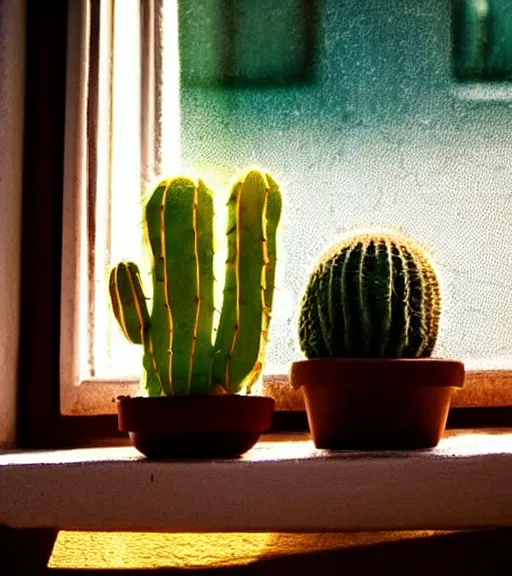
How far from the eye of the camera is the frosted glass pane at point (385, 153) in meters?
1.06

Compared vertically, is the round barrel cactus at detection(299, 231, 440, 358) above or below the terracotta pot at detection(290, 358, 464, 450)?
above

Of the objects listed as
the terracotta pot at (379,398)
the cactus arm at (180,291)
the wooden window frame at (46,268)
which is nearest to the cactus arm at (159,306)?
the cactus arm at (180,291)

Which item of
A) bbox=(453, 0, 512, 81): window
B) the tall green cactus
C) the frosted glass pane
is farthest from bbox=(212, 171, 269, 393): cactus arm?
bbox=(453, 0, 512, 81): window

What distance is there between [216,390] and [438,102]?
19.4 inches

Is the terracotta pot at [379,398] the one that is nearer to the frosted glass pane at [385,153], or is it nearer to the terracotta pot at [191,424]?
the terracotta pot at [191,424]

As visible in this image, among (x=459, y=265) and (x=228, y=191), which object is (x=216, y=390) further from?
(x=459, y=265)

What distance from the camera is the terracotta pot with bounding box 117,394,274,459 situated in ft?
2.71

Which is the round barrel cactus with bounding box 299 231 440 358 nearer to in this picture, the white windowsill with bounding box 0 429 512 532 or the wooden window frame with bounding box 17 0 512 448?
the white windowsill with bounding box 0 429 512 532

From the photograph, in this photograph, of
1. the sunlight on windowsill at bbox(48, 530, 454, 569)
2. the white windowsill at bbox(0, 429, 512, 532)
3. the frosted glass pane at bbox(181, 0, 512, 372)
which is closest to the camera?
the white windowsill at bbox(0, 429, 512, 532)

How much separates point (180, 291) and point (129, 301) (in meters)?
0.05

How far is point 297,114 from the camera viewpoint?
113cm

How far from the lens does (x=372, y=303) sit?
2.74ft

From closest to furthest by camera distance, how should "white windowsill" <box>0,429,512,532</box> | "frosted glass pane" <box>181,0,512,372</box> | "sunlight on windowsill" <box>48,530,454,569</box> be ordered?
1. "white windowsill" <box>0,429,512,532</box>
2. "sunlight on windowsill" <box>48,530,454,569</box>
3. "frosted glass pane" <box>181,0,512,372</box>

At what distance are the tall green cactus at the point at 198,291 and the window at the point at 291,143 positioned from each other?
7.8 inches
